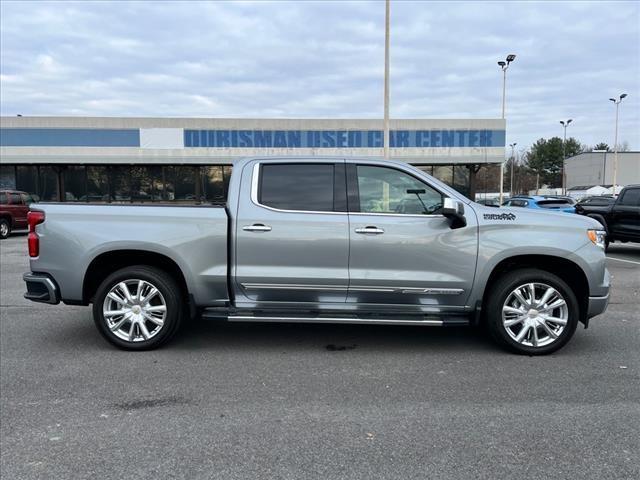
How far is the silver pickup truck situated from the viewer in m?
4.87

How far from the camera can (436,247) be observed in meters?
4.86

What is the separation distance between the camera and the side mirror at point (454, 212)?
4.68m

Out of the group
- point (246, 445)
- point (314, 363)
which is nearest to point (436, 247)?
point (314, 363)

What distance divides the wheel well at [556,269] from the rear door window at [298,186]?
178 cm

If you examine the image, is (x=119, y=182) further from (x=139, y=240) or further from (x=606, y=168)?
(x=606, y=168)

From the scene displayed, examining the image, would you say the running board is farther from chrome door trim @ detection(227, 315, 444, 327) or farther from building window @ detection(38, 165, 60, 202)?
building window @ detection(38, 165, 60, 202)

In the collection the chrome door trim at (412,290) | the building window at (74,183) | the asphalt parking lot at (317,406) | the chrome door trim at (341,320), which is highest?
the building window at (74,183)

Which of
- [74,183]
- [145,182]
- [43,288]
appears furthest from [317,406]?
[74,183]

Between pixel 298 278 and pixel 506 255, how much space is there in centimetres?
201

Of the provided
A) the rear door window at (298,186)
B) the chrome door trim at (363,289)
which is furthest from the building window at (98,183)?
the chrome door trim at (363,289)

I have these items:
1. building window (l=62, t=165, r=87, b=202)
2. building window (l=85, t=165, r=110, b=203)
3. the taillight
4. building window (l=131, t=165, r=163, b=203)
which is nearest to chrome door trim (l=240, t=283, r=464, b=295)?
the taillight

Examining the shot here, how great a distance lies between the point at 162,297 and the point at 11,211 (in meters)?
16.3

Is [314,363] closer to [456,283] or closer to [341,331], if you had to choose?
[341,331]

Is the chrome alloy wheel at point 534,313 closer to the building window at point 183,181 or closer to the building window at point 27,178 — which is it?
the building window at point 183,181
